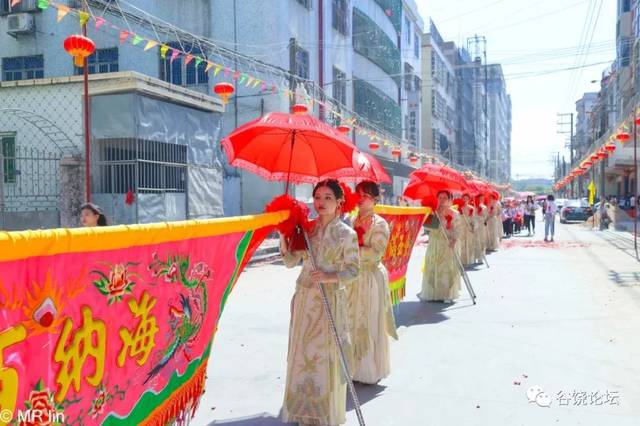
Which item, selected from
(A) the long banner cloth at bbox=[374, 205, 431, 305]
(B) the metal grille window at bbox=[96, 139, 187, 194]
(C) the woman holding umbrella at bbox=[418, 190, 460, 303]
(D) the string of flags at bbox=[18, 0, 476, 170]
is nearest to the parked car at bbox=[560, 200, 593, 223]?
(D) the string of flags at bbox=[18, 0, 476, 170]

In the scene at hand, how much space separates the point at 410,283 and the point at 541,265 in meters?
4.34

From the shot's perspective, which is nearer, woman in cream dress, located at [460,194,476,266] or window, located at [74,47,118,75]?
woman in cream dress, located at [460,194,476,266]

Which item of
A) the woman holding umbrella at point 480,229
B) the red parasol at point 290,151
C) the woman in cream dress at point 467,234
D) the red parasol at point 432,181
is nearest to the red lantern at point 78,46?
the red parasol at point 290,151

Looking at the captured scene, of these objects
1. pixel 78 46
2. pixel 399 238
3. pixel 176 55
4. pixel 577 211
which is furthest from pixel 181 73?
pixel 577 211

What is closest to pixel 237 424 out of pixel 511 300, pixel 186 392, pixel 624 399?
pixel 186 392

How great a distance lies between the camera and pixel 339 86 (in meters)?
23.4

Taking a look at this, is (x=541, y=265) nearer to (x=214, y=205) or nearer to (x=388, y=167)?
(x=214, y=205)

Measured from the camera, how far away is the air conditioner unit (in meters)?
18.1

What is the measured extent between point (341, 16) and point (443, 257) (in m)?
17.2

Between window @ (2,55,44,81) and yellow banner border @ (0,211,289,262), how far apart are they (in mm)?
18616

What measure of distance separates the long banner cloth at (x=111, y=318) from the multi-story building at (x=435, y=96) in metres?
41.5

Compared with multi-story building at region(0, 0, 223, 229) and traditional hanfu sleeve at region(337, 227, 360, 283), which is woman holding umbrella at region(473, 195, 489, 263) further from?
traditional hanfu sleeve at region(337, 227, 360, 283)

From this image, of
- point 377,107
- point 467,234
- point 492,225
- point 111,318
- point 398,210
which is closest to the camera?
point 111,318

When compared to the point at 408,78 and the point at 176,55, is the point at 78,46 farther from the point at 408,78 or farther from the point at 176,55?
the point at 408,78
